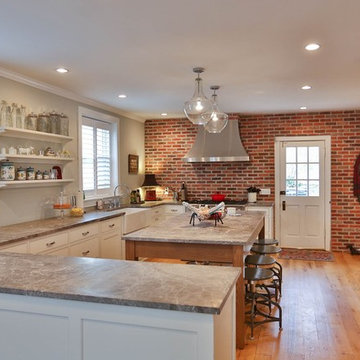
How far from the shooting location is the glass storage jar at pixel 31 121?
3.93m

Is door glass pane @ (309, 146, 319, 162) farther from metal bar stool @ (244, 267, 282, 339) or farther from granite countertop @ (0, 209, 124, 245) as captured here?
granite countertop @ (0, 209, 124, 245)

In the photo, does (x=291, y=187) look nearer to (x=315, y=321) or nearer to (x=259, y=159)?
(x=259, y=159)

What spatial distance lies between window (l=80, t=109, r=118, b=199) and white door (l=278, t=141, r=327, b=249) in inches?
118

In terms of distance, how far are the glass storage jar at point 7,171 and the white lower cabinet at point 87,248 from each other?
94 centimetres

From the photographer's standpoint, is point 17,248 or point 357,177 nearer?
point 17,248

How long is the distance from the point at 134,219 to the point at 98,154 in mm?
1159

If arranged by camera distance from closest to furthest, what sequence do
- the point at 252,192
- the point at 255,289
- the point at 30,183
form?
A: the point at 255,289 → the point at 30,183 → the point at 252,192

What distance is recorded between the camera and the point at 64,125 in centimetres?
445

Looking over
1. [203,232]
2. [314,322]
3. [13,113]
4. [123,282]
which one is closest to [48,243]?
[13,113]

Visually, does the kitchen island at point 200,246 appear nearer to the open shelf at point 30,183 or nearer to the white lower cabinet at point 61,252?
the white lower cabinet at point 61,252

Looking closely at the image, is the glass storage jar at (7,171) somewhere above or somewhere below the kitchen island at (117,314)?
above

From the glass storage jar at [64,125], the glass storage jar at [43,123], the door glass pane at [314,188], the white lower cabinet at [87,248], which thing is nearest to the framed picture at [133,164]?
the glass storage jar at [64,125]

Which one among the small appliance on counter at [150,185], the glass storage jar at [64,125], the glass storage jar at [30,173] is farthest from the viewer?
the small appliance on counter at [150,185]

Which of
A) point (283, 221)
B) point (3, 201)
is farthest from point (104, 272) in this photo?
point (283, 221)
